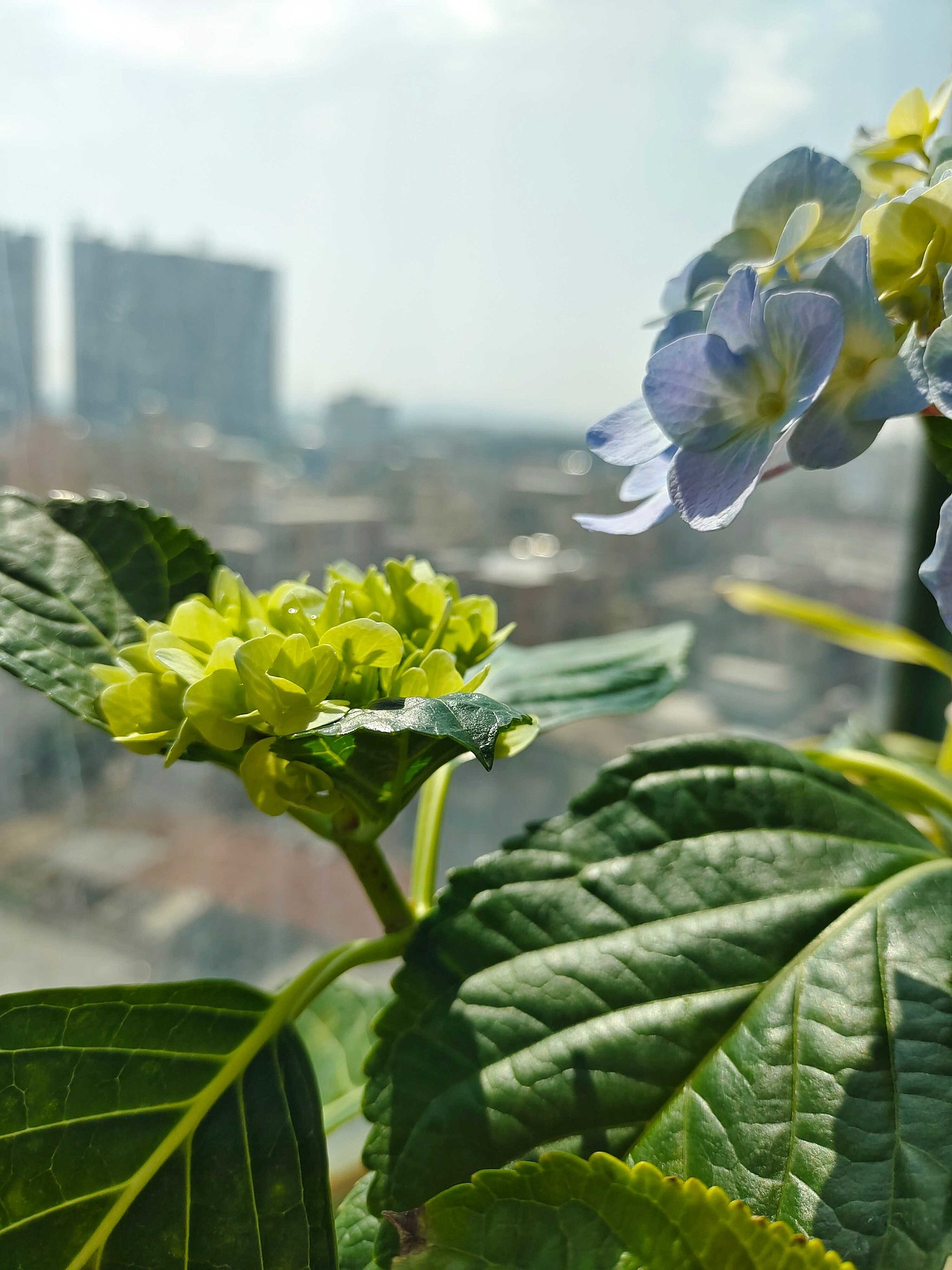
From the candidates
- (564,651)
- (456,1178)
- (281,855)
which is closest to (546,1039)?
(456,1178)

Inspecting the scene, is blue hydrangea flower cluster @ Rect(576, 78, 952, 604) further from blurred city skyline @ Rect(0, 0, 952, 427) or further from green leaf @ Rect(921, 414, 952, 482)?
blurred city skyline @ Rect(0, 0, 952, 427)

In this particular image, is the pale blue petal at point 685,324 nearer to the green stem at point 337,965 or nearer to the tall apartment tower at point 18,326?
the green stem at point 337,965

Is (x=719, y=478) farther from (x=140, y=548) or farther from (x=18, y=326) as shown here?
(x=18, y=326)

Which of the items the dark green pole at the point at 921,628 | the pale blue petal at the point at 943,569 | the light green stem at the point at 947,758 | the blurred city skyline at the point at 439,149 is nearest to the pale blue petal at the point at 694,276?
the pale blue petal at the point at 943,569

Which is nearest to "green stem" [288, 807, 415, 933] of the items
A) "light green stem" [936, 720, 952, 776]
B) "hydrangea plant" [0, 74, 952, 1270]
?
"hydrangea plant" [0, 74, 952, 1270]

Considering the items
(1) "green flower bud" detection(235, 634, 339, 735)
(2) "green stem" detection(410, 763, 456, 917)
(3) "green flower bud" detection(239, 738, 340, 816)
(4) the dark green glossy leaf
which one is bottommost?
(2) "green stem" detection(410, 763, 456, 917)

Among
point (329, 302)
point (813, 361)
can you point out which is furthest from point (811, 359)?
point (329, 302)
